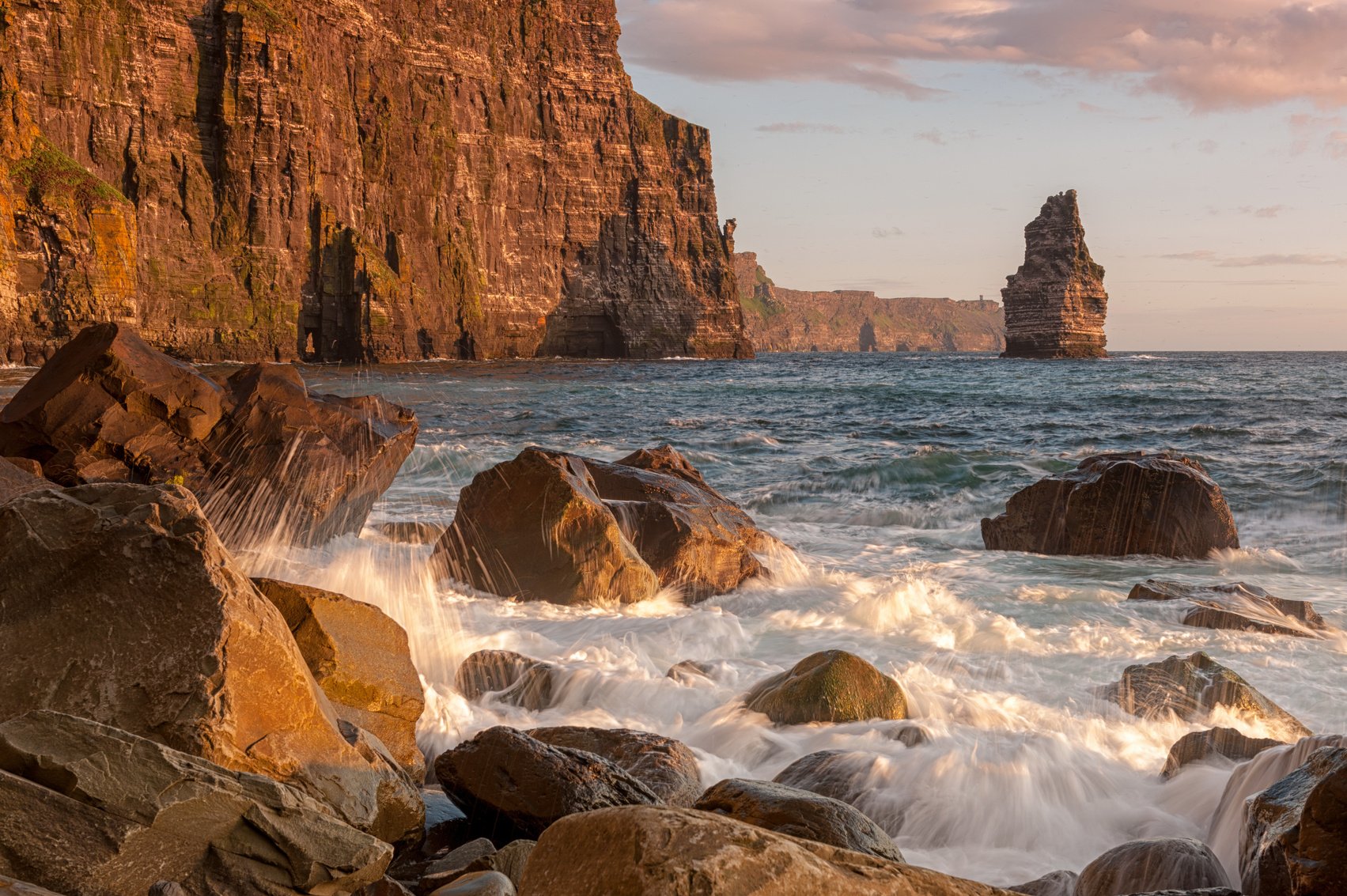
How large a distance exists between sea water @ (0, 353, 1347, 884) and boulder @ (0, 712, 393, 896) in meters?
2.32

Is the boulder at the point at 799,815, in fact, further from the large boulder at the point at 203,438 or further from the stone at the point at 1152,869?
the large boulder at the point at 203,438

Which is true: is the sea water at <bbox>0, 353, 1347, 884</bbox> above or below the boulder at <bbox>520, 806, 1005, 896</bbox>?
below

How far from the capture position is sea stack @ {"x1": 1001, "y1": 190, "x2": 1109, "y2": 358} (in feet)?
288

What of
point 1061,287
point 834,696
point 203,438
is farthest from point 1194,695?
point 1061,287

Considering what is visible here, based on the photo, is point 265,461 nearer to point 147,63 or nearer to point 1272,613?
point 1272,613

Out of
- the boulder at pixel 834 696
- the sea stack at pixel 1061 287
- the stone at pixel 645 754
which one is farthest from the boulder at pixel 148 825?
A: the sea stack at pixel 1061 287

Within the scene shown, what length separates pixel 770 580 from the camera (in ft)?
31.0

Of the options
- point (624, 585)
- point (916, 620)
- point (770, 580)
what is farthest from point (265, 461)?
point (916, 620)

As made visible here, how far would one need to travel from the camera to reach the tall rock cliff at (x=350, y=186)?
47812 millimetres

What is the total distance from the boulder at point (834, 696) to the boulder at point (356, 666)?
Result: 1981mm

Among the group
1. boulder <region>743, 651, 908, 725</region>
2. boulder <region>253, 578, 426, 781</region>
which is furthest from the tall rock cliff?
boulder <region>743, 651, 908, 725</region>

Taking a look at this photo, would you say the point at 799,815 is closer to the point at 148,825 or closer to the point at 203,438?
the point at 148,825

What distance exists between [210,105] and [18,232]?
18.1 meters

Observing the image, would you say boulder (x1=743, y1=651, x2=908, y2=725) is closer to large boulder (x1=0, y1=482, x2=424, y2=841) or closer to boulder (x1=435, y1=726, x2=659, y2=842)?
boulder (x1=435, y1=726, x2=659, y2=842)
